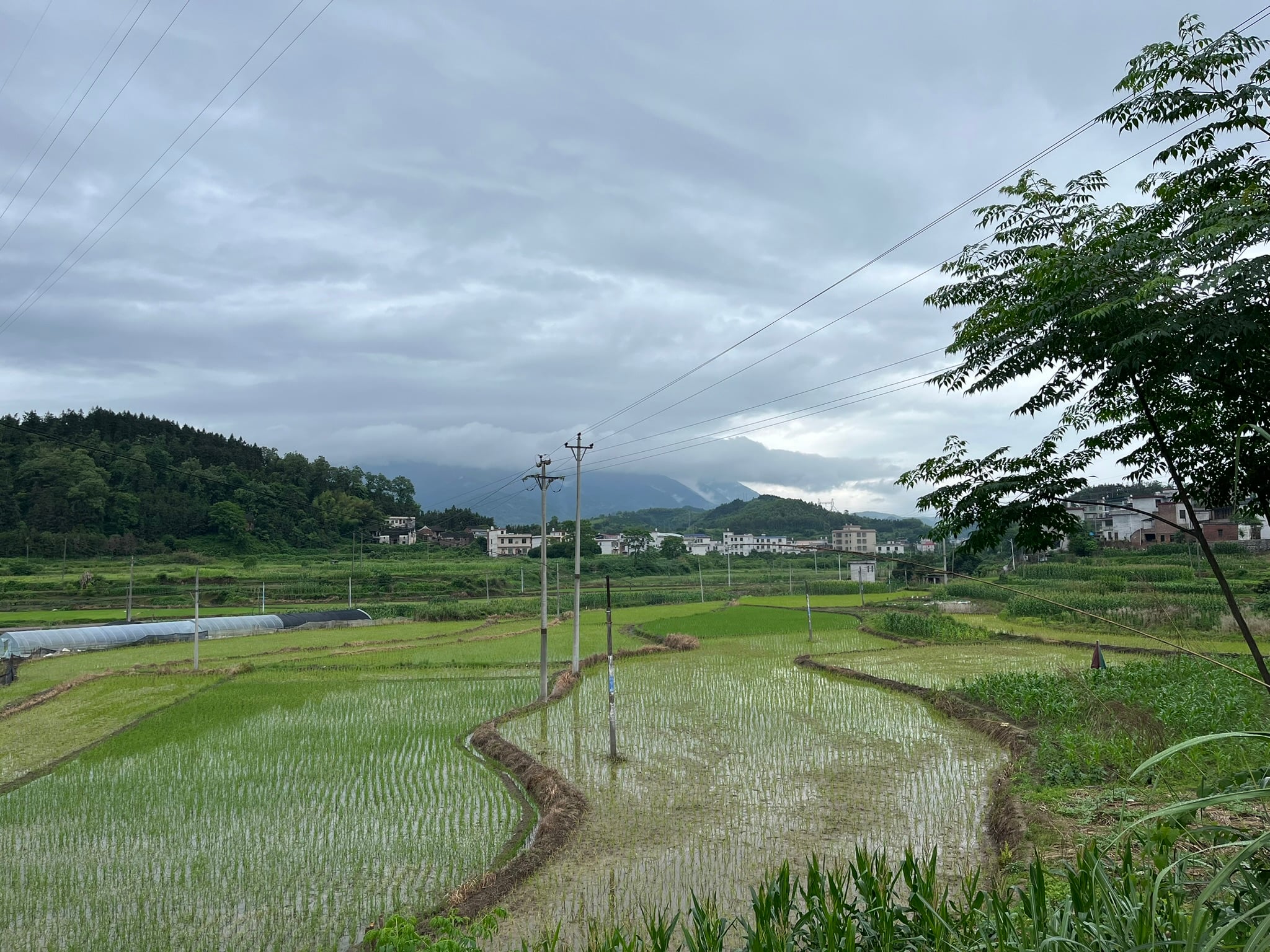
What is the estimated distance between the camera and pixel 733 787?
11117 mm

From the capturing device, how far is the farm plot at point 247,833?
7289mm

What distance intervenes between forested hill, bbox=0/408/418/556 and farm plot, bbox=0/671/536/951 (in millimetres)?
56339

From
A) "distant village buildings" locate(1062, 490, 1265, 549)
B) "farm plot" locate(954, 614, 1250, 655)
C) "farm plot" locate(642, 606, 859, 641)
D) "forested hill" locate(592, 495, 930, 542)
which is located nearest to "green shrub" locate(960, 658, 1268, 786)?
"farm plot" locate(954, 614, 1250, 655)

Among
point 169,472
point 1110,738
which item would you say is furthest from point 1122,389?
point 169,472

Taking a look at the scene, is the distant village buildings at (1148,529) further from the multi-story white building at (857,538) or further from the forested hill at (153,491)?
the forested hill at (153,491)

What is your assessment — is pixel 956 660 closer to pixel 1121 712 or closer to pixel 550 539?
pixel 1121 712

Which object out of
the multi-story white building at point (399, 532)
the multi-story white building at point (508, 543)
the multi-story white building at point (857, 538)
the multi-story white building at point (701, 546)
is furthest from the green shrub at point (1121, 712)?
the multi-story white building at point (701, 546)

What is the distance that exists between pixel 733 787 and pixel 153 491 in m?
72.7

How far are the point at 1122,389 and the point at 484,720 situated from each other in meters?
13.5

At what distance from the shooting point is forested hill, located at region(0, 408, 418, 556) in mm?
62303

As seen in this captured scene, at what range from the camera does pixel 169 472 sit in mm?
72812

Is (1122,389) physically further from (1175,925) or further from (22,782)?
(22,782)

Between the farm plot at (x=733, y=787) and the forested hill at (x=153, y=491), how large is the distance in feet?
198

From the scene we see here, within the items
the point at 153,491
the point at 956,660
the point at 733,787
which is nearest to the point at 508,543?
the point at 153,491
